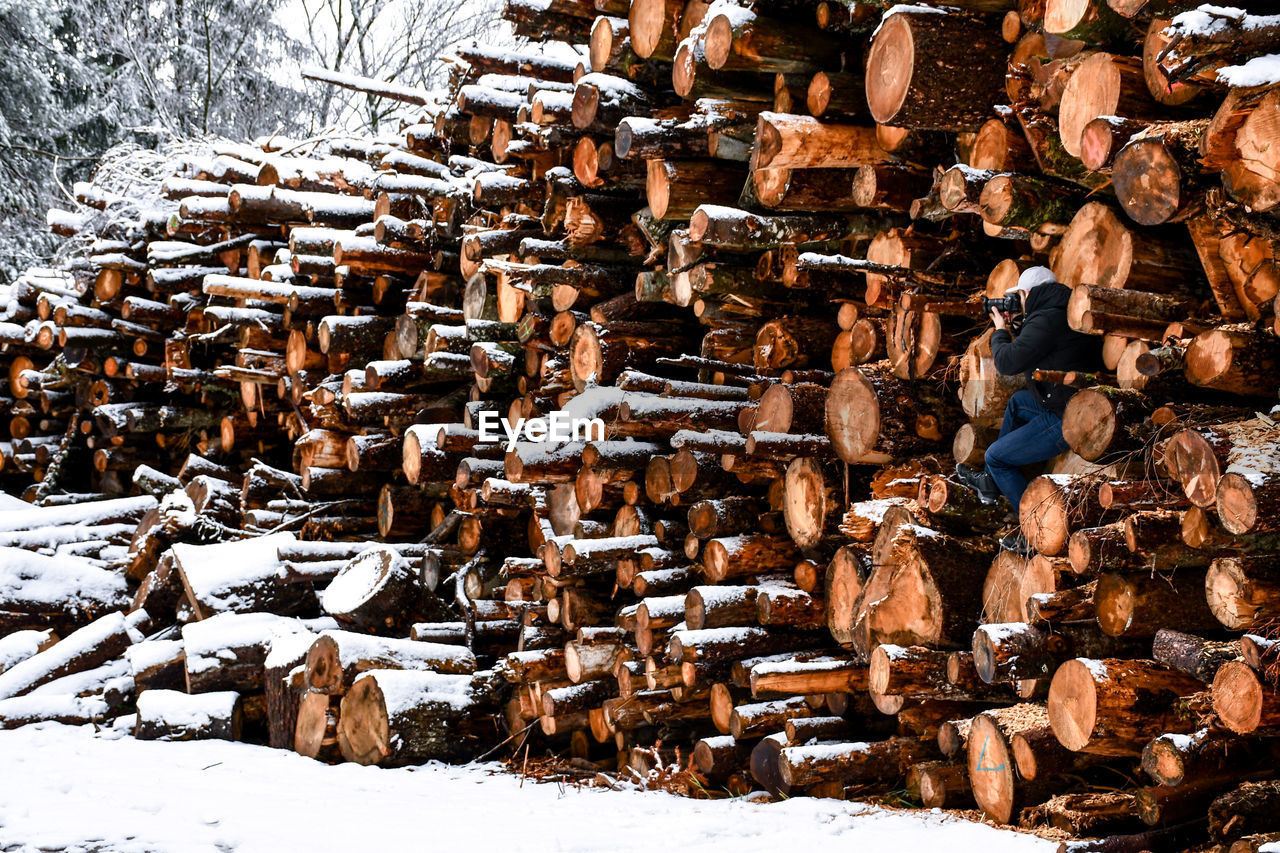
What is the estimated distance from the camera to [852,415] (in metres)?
5.40

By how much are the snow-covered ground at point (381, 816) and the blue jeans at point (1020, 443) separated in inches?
56.7

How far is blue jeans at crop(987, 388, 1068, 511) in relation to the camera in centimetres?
461

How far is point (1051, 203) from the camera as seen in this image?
4.48 metres

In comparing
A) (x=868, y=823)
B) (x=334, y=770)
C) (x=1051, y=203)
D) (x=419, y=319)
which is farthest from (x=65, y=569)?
(x=1051, y=203)

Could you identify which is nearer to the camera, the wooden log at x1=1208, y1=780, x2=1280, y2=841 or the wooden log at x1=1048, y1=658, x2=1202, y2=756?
the wooden log at x1=1208, y1=780, x2=1280, y2=841

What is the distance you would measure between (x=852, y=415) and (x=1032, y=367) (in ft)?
3.41

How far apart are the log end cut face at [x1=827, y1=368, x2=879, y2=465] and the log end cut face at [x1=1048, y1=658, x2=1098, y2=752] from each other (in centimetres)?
148

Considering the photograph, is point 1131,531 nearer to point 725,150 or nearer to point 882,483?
point 882,483

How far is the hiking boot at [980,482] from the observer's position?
4.86 m

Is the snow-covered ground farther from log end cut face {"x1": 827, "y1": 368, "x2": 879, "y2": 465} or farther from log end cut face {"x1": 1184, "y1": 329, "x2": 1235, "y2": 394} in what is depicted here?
log end cut face {"x1": 1184, "y1": 329, "x2": 1235, "y2": 394}

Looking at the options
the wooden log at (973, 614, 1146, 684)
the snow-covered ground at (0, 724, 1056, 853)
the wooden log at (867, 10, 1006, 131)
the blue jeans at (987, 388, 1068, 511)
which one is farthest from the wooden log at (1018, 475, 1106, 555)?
the wooden log at (867, 10, 1006, 131)

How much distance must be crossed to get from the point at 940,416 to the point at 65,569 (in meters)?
8.16

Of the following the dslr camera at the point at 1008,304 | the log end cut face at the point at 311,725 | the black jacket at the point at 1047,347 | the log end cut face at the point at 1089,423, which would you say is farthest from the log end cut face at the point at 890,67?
the log end cut face at the point at 311,725

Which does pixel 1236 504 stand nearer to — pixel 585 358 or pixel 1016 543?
pixel 1016 543
